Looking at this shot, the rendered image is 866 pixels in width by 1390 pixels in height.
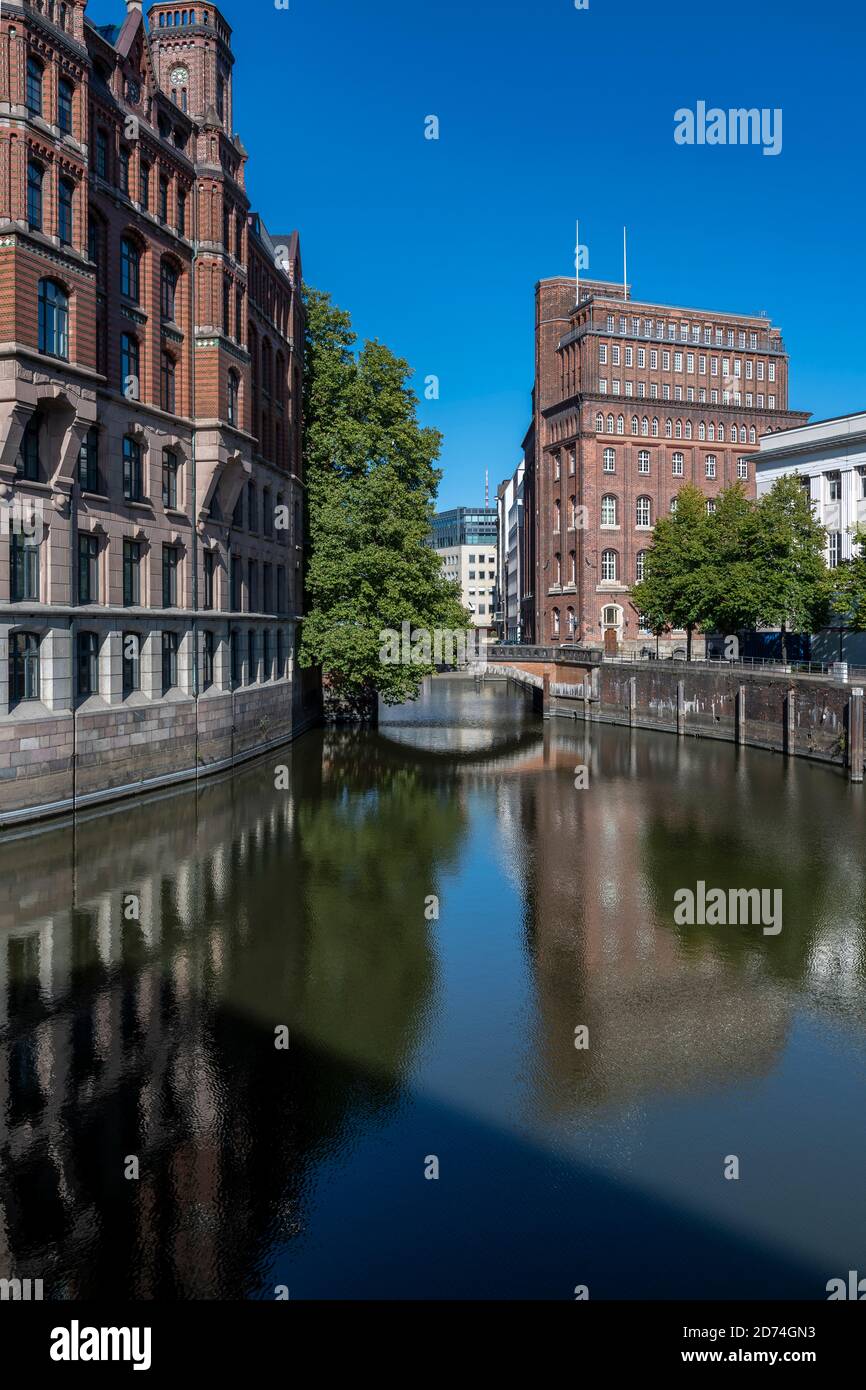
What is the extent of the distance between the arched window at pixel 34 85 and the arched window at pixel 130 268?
6025 mm

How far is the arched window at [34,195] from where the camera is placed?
2708cm

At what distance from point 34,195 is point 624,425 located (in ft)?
236

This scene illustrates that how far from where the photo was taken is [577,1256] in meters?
9.69

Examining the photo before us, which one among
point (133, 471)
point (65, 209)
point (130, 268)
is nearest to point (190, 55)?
point (130, 268)

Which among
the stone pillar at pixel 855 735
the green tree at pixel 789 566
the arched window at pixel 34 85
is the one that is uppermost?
the arched window at pixel 34 85

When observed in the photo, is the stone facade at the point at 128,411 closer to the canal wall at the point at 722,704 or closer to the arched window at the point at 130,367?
the arched window at the point at 130,367

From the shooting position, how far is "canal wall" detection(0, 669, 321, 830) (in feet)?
89.1

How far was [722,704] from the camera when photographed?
184 ft

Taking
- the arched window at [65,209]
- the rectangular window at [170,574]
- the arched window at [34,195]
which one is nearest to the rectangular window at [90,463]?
the rectangular window at [170,574]

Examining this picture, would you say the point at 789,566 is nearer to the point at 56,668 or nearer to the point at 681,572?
the point at 681,572

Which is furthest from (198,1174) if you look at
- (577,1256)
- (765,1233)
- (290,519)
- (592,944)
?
(290,519)

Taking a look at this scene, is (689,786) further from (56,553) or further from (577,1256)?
(577,1256)
